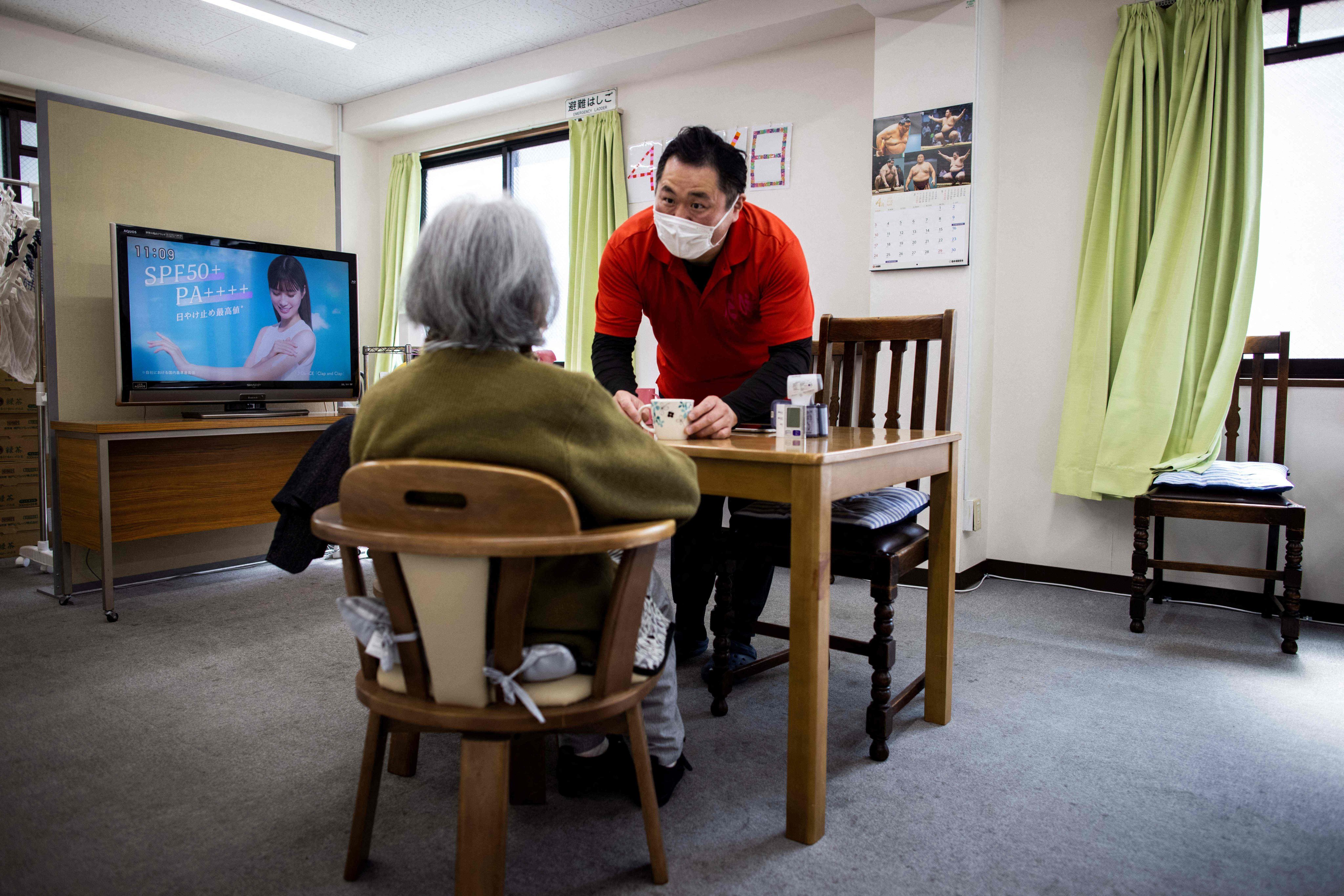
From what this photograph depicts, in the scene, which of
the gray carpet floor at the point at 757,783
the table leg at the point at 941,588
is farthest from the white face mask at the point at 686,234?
the gray carpet floor at the point at 757,783

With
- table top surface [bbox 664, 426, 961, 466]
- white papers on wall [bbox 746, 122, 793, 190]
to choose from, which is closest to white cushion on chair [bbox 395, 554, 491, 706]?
table top surface [bbox 664, 426, 961, 466]

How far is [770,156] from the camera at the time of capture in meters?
3.93

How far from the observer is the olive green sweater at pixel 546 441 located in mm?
1000

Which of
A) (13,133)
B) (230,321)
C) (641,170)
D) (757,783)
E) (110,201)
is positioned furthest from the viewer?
(13,133)

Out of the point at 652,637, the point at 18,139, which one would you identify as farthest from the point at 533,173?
the point at 652,637

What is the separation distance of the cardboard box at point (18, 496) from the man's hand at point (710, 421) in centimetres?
365

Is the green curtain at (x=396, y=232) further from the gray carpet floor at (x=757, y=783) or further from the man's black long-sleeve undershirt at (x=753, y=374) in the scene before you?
the man's black long-sleeve undershirt at (x=753, y=374)

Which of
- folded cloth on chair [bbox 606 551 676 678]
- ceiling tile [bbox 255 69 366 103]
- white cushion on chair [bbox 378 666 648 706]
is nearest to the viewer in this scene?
white cushion on chair [bbox 378 666 648 706]

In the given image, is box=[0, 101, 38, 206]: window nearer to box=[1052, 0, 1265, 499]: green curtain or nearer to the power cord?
the power cord

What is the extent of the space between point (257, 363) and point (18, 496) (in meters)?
1.45

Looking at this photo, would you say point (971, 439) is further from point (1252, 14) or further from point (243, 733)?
point (243, 733)

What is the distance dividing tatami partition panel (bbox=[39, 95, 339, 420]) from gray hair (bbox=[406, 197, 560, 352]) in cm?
272

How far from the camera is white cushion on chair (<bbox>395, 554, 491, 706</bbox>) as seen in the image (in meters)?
0.97

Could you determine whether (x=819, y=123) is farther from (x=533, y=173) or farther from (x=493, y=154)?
(x=493, y=154)
